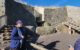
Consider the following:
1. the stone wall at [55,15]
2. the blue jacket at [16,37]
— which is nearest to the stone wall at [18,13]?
the stone wall at [55,15]

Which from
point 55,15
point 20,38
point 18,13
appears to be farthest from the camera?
point 55,15

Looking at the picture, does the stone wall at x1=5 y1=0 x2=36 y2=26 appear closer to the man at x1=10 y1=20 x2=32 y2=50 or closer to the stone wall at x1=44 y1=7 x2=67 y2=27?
the stone wall at x1=44 y1=7 x2=67 y2=27

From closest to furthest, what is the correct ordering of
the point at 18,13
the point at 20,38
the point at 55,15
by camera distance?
the point at 20,38 < the point at 18,13 < the point at 55,15

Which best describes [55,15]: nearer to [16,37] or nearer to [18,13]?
[18,13]

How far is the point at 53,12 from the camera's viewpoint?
3459 centimetres

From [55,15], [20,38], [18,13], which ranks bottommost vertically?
[55,15]

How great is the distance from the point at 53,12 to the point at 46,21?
1486 millimetres

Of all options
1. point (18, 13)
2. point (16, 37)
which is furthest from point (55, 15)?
point (16, 37)

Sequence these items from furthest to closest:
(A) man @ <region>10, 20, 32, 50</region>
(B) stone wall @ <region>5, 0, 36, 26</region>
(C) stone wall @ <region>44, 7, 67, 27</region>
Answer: (C) stone wall @ <region>44, 7, 67, 27</region>
(B) stone wall @ <region>5, 0, 36, 26</region>
(A) man @ <region>10, 20, 32, 50</region>

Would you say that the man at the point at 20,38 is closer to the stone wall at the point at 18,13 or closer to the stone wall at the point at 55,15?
the stone wall at the point at 18,13

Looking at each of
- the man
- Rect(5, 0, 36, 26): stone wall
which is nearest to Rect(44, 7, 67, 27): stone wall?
Rect(5, 0, 36, 26): stone wall

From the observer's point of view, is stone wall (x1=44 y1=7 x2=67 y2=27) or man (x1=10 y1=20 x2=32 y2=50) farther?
stone wall (x1=44 y1=7 x2=67 y2=27)

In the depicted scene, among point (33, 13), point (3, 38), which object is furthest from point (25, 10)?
point (3, 38)

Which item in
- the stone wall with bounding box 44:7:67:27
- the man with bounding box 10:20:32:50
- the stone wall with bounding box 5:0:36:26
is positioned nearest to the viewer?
the man with bounding box 10:20:32:50
